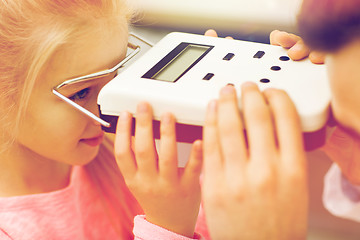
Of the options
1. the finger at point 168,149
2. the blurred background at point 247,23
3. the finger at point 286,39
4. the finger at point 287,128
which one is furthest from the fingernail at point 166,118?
the blurred background at point 247,23

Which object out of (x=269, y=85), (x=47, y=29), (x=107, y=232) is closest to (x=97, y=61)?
(x=47, y=29)

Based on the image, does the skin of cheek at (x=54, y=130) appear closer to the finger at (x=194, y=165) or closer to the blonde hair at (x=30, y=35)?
the blonde hair at (x=30, y=35)

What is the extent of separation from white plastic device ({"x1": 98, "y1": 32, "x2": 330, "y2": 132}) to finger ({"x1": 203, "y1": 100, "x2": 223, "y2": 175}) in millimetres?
20

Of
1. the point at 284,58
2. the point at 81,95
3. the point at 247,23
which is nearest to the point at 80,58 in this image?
the point at 81,95

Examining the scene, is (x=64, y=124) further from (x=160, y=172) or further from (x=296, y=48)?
(x=296, y=48)

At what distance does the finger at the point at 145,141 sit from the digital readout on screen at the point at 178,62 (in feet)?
0.18

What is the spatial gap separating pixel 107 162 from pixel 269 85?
460mm

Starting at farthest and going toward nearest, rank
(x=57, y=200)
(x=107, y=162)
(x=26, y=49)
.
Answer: (x=107, y=162) → (x=57, y=200) → (x=26, y=49)

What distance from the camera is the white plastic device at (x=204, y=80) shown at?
1.51ft

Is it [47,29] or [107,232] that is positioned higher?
[47,29]

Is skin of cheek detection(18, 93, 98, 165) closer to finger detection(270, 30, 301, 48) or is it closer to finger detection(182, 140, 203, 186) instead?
finger detection(182, 140, 203, 186)

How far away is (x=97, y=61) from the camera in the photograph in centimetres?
57

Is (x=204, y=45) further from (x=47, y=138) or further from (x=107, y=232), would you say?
(x=107, y=232)

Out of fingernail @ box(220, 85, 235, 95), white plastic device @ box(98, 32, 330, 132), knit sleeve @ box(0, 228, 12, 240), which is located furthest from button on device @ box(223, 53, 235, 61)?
knit sleeve @ box(0, 228, 12, 240)
